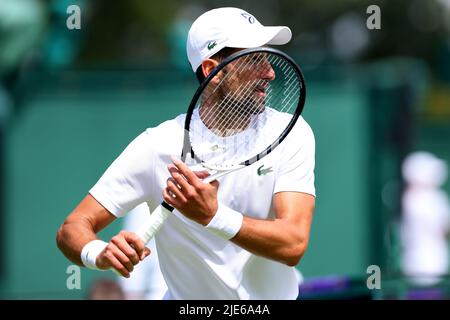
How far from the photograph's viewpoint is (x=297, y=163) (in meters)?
4.82

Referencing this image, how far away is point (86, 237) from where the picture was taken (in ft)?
15.6

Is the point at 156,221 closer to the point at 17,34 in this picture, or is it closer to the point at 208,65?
the point at 208,65

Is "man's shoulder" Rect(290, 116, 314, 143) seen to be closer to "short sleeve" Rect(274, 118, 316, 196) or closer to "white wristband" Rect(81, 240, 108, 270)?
"short sleeve" Rect(274, 118, 316, 196)

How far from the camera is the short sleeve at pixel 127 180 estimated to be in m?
4.88

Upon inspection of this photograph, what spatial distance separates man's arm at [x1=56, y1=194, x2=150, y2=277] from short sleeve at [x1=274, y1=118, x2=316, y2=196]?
0.63m

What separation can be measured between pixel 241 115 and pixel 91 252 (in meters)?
0.75

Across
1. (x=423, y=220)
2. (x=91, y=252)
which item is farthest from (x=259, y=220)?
(x=423, y=220)

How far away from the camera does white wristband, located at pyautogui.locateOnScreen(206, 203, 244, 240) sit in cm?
451

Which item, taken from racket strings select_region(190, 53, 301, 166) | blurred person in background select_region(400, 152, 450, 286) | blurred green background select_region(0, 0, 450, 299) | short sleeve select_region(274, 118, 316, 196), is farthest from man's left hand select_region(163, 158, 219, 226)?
blurred person in background select_region(400, 152, 450, 286)

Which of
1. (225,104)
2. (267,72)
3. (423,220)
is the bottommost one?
(423,220)

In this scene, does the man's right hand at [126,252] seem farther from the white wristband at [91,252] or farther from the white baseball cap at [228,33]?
the white baseball cap at [228,33]

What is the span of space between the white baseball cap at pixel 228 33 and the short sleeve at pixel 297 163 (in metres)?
0.36

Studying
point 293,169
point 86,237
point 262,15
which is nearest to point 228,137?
point 293,169
